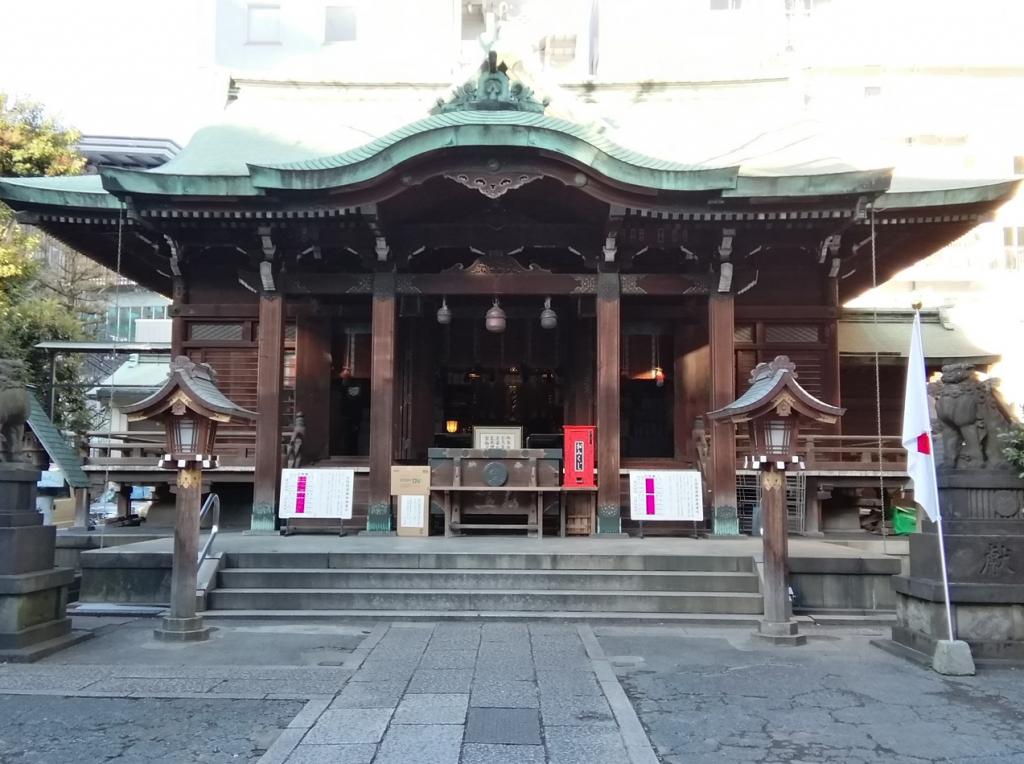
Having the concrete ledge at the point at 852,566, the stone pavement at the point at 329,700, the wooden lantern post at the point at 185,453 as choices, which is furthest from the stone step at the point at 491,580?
the wooden lantern post at the point at 185,453

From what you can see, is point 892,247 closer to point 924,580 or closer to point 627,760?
point 924,580

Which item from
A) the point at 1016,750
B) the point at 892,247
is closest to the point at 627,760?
the point at 1016,750

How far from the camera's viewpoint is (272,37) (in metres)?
32.0

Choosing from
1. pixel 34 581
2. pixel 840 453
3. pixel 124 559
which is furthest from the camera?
pixel 840 453

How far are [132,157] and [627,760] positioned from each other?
32.1 meters

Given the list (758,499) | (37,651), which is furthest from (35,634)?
(758,499)

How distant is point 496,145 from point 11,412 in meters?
6.37

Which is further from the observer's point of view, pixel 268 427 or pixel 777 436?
pixel 268 427

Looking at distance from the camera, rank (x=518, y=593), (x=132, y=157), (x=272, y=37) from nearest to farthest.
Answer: (x=518, y=593) < (x=132, y=157) < (x=272, y=37)

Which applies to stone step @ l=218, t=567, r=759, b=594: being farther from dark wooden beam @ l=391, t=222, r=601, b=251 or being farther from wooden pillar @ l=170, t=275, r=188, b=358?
wooden pillar @ l=170, t=275, r=188, b=358

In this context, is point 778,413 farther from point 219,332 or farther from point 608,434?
point 219,332

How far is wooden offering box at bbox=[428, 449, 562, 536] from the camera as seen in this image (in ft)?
35.7

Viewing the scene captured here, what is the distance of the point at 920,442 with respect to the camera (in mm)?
6680

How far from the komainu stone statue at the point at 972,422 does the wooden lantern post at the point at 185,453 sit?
7041 mm
